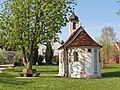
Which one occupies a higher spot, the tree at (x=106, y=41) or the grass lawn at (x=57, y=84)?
the tree at (x=106, y=41)

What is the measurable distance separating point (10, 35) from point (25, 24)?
2.58m

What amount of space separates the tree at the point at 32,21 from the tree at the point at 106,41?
28087 millimetres

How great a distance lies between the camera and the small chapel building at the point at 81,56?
35.1m

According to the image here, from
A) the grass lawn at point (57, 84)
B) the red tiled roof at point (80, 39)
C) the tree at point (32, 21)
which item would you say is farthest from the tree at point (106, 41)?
the grass lawn at point (57, 84)

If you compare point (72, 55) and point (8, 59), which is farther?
point (8, 59)

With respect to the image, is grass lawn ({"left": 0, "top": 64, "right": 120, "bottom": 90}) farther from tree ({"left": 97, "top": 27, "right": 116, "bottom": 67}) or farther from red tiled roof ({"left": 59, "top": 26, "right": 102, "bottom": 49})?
tree ({"left": 97, "top": 27, "right": 116, "bottom": 67})

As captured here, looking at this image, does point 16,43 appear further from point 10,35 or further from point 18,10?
point 18,10

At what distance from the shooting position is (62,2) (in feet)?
115

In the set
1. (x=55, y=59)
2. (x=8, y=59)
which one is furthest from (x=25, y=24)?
(x=8, y=59)

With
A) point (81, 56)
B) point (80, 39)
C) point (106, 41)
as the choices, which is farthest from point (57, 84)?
point (106, 41)

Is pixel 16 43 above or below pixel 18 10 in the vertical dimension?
below

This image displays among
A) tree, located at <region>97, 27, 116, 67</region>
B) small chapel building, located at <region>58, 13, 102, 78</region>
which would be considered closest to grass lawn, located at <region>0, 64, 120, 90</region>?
small chapel building, located at <region>58, 13, 102, 78</region>

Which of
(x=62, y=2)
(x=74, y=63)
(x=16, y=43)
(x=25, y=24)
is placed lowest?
(x=74, y=63)

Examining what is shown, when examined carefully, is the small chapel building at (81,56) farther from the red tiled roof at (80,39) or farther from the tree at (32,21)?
the tree at (32,21)
